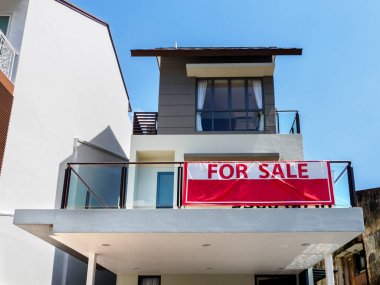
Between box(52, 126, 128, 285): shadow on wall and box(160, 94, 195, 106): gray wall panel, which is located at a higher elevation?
box(160, 94, 195, 106): gray wall panel

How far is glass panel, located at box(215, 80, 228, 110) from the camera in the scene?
15570 mm

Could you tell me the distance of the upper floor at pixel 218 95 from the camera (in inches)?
598

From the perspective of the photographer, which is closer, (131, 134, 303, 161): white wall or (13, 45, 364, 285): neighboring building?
(13, 45, 364, 285): neighboring building

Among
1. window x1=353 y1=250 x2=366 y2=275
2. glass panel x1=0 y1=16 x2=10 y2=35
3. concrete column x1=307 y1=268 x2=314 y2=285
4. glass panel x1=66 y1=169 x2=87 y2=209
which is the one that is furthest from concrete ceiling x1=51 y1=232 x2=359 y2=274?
window x1=353 y1=250 x2=366 y2=275

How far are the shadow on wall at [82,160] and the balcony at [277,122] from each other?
1.94m

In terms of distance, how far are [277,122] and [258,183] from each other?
6321mm

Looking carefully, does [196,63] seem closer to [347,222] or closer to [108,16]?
[108,16]

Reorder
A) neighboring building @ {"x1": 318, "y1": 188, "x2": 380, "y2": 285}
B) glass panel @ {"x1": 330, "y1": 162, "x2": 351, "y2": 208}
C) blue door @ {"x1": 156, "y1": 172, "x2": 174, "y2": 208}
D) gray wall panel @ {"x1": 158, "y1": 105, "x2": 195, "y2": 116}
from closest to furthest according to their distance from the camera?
glass panel @ {"x1": 330, "y1": 162, "x2": 351, "y2": 208}, blue door @ {"x1": 156, "y1": 172, "x2": 174, "y2": 208}, gray wall panel @ {"x1": 158, "y1": 105, "x2": 195, "y2": 116}, neighboring building @ {"x1": 318, "y1": 188, "x2": 380, "y2": 285}

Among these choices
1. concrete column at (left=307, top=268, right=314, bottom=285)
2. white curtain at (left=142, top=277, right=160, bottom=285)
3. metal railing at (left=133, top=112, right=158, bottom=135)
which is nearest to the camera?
concrete column at (left=307, top=268, right=314, bottom=285)

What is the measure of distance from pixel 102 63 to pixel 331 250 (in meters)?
11.5

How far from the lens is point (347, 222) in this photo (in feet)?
28.3

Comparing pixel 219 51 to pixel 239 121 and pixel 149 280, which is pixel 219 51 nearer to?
pixel 239 121

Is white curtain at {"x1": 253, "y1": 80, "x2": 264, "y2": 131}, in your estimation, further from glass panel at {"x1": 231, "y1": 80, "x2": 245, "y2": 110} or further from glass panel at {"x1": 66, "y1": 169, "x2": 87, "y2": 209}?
glass panel at {"x1": 66, "y1": 169, "x2": 87, "y2": 209}

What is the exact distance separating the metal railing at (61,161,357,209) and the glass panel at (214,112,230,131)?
597cm
